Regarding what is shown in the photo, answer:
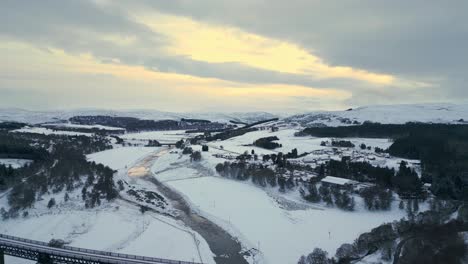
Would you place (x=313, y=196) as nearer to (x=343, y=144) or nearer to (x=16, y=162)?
(x=16, y=162)

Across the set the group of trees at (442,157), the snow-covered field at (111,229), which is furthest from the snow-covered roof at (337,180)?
the snow-covered field at (111,229)

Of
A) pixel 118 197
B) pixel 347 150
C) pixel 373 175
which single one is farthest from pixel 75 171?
pixel 347 150

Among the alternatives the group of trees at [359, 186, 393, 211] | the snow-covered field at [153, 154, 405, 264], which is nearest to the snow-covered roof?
the group of trees at [359, 186, 393, 211]

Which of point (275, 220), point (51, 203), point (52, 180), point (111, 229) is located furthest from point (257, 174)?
point (52, 180)

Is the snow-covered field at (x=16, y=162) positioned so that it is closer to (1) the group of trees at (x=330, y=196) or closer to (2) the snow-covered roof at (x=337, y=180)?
(1) the group of trees at (x=330, y=196)

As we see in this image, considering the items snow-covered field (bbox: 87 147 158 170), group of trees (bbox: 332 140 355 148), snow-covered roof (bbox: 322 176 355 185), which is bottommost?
snow-covered field (bbox: 87 147 158 170)

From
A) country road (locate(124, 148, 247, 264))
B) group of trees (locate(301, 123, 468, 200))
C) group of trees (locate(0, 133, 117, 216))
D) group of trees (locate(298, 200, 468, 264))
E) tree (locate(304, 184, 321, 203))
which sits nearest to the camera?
group of trees (locate(298, 200, 468, 264))

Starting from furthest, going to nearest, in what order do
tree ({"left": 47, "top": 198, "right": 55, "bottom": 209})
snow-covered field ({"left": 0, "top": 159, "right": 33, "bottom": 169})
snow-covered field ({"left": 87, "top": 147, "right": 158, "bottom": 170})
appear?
1. snow-covered field ({"left": 87, "top": 147, "right": 158, "bottom": 170})
2. snow-covered field ({"left": 0, "top": 159, "right": 33, "bottom": 169})
3. tree ({"left": 47, "top": 198, "right": 55, "bottom": 209})

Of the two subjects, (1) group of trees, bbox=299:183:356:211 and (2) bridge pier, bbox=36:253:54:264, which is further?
(1) group of trees, bbox=299:183:356:211

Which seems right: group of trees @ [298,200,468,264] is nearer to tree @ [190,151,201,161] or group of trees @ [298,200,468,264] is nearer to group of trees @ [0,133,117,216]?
group of trees @ [0,133,117,216]
